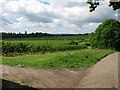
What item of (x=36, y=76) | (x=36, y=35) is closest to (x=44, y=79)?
(x=36, y=76)

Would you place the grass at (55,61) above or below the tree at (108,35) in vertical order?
below

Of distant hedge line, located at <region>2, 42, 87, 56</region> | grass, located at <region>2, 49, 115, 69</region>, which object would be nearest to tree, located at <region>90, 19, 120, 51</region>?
distant hedge line, located at <region>2, 42, 87, 56</region>

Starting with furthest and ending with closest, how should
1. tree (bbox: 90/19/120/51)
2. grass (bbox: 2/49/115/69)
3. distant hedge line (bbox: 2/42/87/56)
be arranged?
tree (bbox: 90/19/120/51)
distant hedge line (bbox: 2/42/87/56)
grass (bbox: 2/49/115/69)

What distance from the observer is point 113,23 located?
4238cm

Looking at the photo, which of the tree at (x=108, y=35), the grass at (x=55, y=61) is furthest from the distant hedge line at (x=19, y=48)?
the grass at (x=55, y=61)

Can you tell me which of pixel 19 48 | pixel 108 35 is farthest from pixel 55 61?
pixel 108 35

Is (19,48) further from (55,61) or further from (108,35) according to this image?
(55,61)

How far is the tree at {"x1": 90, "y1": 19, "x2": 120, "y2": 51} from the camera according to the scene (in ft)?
137

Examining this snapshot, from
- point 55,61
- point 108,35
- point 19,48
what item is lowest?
point 19,48

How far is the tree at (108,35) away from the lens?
41.7 m

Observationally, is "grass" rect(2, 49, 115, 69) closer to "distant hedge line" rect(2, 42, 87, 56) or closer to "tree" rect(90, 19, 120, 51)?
"distant hedge line" rect(2, 42, 87, 56)

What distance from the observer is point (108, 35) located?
42.0 meters

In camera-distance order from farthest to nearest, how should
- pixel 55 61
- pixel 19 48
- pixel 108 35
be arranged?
pixel 108 35
pixel 19 48
pixel 55 61

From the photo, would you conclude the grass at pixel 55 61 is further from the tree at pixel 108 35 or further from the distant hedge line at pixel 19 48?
the tree at pixel 108 35
